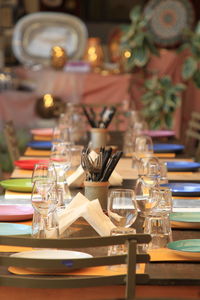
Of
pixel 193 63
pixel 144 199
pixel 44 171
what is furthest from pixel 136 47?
Answer: pixel 144 199

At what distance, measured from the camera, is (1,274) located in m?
1.96

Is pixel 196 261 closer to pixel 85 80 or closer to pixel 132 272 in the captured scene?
pixel 132 272

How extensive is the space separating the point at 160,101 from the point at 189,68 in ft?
1.57

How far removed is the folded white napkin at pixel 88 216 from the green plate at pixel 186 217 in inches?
11.7

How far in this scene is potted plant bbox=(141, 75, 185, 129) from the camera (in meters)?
7.51

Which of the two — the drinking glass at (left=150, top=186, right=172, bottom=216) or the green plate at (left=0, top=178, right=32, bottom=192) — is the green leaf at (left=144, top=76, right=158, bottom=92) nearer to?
the green plate at (left=0, top=178, right=32, bottom=192)

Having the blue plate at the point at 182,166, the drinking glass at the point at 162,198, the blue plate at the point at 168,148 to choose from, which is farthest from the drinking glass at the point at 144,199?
the blue plate at the point at 168,148

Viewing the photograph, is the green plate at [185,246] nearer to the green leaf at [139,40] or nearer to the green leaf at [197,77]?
the green leaf at [197,77]

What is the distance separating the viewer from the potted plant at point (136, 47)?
26.2 feet

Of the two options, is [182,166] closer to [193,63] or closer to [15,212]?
[15,212]

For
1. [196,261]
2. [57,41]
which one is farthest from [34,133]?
[57,41]

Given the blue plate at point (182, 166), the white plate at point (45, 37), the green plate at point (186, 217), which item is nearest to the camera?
the green plate at point (186, 217)

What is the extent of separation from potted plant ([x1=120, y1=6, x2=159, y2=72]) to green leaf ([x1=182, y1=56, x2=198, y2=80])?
1.45 ft

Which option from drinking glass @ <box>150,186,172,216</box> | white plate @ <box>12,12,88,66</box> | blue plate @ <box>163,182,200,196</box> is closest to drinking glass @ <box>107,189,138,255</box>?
drinking glass @ <box>150,186,172,216</box>
